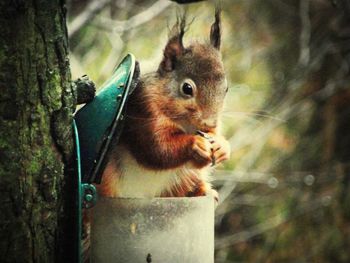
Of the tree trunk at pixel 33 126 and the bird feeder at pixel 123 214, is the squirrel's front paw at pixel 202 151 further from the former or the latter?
the tree trunk at pixel 33 126

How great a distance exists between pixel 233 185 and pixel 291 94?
2.02ft

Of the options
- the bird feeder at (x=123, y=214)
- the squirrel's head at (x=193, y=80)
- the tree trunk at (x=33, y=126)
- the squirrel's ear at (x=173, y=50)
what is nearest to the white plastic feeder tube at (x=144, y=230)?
the bird feeder at (x=123, y=214)

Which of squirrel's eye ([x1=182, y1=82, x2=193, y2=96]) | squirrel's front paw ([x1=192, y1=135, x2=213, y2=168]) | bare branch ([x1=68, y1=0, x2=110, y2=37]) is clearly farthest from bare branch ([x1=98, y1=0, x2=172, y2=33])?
squirrel's front paw ([x1=192, y1=135, x2=213, y2=168])

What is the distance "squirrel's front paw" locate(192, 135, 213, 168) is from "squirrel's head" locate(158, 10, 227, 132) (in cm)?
7

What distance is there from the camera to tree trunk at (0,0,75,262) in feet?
4.71

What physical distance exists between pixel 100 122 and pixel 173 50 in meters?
0.50

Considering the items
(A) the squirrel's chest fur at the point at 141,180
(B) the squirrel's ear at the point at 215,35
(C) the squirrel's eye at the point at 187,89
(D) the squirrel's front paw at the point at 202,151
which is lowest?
(A) the squirrel's chest fur at the point at 141,180

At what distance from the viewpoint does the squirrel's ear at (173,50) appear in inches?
79.8

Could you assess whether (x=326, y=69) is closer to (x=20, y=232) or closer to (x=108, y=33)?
(x=108, y=33)

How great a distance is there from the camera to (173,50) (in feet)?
6.70

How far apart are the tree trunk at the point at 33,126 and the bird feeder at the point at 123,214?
0.21 feet

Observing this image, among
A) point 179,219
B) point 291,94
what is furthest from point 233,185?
point 179,219

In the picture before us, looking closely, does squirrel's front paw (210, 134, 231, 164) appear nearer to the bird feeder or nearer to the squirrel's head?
the squirrel's head

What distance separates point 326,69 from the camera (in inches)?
159
